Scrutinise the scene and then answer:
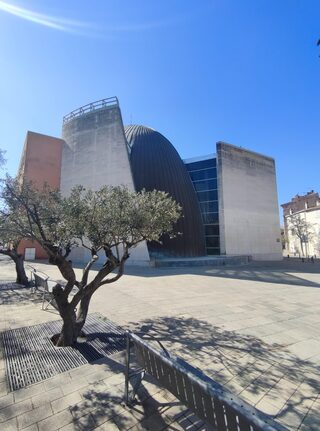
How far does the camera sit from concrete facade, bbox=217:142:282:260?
30656 millimetres

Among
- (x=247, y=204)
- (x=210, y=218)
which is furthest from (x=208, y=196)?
(x=247, y=204)

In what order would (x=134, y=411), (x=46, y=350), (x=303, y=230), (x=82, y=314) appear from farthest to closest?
(x=303, y=230), (x=82, y=314), (x=46, y=350), (x=134, y=411)

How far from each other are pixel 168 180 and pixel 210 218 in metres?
7.84

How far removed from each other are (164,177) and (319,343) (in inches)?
913

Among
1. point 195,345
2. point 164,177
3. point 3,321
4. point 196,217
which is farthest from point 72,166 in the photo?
point 195,345

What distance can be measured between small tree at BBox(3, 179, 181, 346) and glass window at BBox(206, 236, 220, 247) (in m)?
24.6

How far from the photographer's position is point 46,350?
5.21 m

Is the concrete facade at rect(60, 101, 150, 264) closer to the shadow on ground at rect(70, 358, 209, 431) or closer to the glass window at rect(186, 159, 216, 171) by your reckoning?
the glass window at rect(186, 159, 216, 171)

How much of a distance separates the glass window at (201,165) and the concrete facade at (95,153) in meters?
10.5

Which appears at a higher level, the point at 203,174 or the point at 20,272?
the point at 203,174

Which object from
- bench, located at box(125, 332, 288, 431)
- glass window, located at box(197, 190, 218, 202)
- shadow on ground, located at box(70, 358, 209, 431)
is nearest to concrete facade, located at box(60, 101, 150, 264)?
glass window, located at box(197, 190, 218, 202)

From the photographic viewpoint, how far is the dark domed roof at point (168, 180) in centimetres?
2626

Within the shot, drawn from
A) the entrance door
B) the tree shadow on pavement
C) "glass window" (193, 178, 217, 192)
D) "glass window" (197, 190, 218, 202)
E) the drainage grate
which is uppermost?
"glass window" (193, 178, 217, 192)

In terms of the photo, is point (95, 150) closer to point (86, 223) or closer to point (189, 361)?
point (86, 223)
